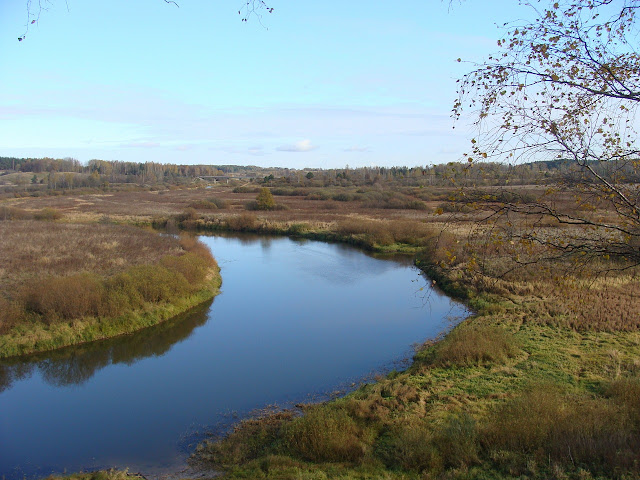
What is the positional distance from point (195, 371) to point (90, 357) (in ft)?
9.74

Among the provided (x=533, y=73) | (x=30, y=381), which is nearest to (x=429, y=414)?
(x=533, y=73)

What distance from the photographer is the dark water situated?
26.8 feet

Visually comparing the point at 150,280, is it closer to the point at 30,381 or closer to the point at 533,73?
the point at 30,381

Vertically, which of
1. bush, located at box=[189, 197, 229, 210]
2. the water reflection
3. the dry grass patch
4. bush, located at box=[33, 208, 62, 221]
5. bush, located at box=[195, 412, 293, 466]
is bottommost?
the water reflection

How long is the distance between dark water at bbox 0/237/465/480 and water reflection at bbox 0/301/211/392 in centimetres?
3

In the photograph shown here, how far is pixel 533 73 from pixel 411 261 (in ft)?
68.0

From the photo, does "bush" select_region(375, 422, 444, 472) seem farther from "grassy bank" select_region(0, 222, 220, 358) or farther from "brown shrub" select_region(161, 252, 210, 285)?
"brown shrub" select_region(161, 252, 210, 285)

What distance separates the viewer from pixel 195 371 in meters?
11.4

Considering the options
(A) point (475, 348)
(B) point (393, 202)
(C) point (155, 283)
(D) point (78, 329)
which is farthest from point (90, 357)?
(B) point (393, 202)

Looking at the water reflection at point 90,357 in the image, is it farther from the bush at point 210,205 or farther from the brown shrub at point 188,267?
the bush at point 210,205

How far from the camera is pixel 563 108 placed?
14.7ft

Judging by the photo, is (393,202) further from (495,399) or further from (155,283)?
(495,399)

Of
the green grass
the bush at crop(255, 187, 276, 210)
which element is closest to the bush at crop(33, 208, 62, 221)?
the bush at crop(255, 187, 276, 210)

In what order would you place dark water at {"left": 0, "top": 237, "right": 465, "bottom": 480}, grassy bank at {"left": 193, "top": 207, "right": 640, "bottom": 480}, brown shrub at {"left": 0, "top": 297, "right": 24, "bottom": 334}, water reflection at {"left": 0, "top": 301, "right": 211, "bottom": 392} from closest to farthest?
grassy bank at {"left": 193, "top": 207, "right": 640, "bottom": 480}
dark water at {"left": 0, "top": 237, "right": 465, "bottom": 480}
water reflection at {"left": 0, "top": 301, "right": 211, "bottom": 392}
brown shrub at {"left": 0, "top": 297, "right": 24, "bottom": 334}
